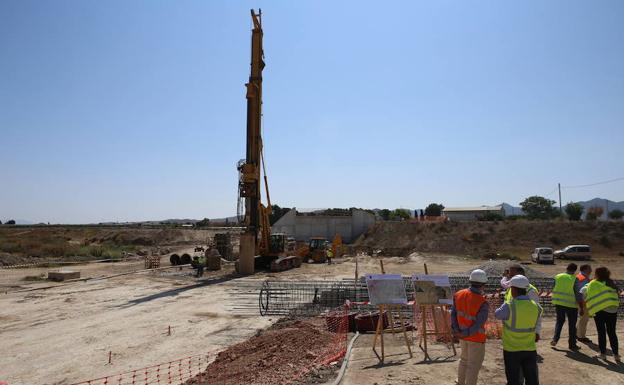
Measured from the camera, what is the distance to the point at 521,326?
204 inches

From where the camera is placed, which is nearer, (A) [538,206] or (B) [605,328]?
(B) [605,328]

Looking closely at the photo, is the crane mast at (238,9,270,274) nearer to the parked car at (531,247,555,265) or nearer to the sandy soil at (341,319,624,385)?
the sandy soil at (341,319,624,385)

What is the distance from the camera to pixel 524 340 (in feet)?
17.0

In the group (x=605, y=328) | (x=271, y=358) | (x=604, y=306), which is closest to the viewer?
(x=604, y=306)

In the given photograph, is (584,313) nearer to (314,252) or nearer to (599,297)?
(599,297)

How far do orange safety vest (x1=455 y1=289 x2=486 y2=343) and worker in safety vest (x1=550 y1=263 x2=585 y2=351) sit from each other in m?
3.51

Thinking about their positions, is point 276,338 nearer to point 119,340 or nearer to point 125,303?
point 119,340

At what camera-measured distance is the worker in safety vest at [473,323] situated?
5.56 meters

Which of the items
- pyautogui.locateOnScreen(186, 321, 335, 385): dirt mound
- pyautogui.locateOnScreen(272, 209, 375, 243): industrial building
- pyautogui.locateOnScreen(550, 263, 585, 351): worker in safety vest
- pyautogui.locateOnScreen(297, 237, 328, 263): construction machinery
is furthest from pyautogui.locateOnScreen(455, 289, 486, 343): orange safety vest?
pyautogui.locateOnScreen(272, 209, 375, 243): industrial building

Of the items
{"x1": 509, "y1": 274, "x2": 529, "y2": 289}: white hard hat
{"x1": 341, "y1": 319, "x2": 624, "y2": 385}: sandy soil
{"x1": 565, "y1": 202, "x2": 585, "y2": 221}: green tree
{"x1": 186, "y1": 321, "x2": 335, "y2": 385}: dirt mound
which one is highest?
{"x1": 565, "y1": 202, "x2": 585, "y2": 221}: green tree

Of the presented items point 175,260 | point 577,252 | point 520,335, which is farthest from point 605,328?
point 577,252

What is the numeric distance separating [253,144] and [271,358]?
19.6 m

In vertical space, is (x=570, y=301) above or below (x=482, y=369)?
above

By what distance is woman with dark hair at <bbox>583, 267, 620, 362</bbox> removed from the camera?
742cm
